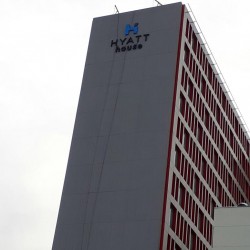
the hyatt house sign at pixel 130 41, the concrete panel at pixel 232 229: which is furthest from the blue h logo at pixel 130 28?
the concrete panel at pixel 232 229

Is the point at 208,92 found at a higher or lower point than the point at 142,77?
higher

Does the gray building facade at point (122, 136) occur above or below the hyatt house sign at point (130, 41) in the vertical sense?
below

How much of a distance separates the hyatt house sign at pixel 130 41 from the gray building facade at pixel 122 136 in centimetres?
12

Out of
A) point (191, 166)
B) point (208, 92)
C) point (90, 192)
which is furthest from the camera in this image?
point (208, 92)

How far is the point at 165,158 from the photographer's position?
73375 millimetres

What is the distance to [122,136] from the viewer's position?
3054 inches

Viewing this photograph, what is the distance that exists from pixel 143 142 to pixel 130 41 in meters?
14.9

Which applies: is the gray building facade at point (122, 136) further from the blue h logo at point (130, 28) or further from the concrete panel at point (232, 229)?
the concrete panel at point (232, 229)

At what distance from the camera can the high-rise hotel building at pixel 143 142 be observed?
7219cm

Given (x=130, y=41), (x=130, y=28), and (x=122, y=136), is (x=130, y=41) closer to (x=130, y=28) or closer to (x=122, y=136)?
(x=130, y=28)

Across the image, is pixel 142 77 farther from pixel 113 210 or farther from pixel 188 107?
pixel 113 210

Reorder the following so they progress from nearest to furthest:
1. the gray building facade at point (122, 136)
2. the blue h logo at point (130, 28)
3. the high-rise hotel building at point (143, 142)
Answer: the gray building facade at point (122, 136)
the high-rise hotel building at point (143, 142)
the blue h logo at point (130, 28)

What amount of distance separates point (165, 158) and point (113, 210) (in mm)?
7858

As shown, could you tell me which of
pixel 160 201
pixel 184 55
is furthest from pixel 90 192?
pixel 184 55
